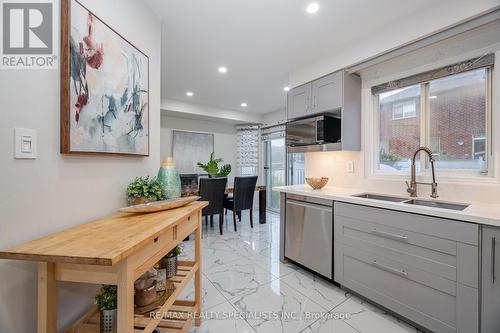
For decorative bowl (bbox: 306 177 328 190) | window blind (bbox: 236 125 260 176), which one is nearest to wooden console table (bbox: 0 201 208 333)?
decorative bowl (bbox: 306 177 328 190)

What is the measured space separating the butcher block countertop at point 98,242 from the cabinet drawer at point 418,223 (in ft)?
4.73

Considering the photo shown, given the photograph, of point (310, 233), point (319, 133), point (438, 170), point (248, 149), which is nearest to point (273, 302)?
point (310, 233)

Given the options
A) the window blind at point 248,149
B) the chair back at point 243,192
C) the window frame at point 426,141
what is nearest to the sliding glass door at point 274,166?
the window blind at point 248,149

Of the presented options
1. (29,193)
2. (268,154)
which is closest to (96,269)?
(29,193)

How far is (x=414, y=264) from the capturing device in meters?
1.50

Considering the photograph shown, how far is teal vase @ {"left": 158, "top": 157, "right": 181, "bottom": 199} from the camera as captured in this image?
152 centimetres

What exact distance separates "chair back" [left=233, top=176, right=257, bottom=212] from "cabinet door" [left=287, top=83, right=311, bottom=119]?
4.95ft

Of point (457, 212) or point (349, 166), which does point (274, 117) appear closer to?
point (349, 166)

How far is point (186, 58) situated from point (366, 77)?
209 cm

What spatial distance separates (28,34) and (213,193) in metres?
2.74

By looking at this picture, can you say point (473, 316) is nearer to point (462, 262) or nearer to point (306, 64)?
point (462, 262)

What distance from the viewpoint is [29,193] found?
91 cm

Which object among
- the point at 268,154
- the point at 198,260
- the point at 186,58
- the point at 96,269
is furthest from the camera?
the point at 268,154

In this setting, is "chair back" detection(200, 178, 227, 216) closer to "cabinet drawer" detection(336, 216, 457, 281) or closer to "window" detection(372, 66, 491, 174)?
"cabinet drawer" detection(336, 216, 457, 281)
